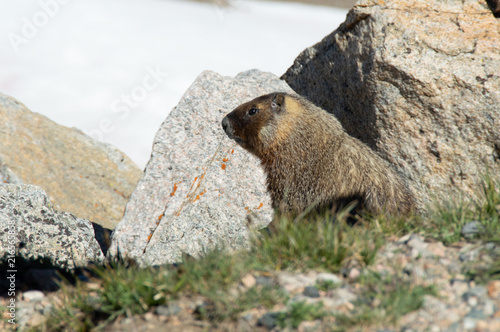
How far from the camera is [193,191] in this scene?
715 cm

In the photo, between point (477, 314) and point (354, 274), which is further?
point (354, 274)

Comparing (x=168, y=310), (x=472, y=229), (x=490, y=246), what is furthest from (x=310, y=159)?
(x=168, y=310)

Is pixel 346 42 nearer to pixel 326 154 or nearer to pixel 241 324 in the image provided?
pixel 326 154

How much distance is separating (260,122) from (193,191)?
1.44 meters

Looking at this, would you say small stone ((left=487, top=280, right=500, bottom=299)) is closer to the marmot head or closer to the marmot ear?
the marmot head

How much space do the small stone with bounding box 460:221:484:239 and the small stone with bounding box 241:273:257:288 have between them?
1.82 meters

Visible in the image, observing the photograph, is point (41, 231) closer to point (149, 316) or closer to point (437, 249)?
point (149, 316)

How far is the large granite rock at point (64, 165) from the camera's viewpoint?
8680 mm

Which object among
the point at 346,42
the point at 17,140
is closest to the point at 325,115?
the point at 346,42

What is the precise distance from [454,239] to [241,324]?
1.94 metres

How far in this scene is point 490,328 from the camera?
10.6 feet

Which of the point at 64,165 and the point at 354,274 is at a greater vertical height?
the point at 64,165

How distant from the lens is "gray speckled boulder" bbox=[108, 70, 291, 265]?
6910 mm

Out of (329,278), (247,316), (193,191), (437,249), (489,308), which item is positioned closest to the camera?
(489,308)
